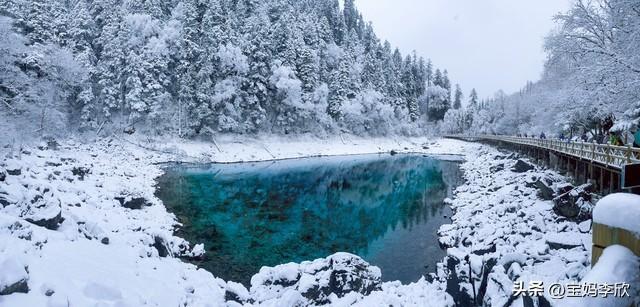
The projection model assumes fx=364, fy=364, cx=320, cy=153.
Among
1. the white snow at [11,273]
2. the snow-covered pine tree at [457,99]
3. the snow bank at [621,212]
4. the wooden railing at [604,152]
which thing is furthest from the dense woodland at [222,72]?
the snow-covered pine tree at [457,99]

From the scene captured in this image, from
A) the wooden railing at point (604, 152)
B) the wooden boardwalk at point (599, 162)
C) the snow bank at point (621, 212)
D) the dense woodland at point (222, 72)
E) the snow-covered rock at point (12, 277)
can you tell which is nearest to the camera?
the snow bank at point (621, 212)

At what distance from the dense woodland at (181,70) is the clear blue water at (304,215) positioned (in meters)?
13.5

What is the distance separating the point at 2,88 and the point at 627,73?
31.1 m

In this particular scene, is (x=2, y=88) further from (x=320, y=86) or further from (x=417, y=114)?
(x=417, y=114)

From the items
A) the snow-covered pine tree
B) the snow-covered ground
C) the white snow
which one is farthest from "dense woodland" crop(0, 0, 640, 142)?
the snow-covered pine tree

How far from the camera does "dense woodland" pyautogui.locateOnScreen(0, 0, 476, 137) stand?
3881 centimetres

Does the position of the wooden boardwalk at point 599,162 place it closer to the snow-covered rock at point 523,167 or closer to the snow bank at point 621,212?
the snow bank at point 621,212

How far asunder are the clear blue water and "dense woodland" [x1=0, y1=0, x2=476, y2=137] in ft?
44.3

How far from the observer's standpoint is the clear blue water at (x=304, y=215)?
49.4ft

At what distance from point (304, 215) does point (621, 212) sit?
17734mm

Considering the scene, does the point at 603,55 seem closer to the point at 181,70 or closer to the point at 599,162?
the point at 599,162

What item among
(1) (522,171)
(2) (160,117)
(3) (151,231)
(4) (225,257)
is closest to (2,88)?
(3) (151,231)

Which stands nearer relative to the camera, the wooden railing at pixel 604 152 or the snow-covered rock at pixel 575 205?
the wooden railing at pixel 604 152

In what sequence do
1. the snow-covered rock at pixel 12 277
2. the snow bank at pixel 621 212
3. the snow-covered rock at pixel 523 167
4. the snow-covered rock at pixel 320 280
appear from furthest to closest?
the snow-covered rock at pixel 523 167 → the snow-covered rock at pixel 320 280 → the snow-covered rock at pixel 12 277 → the snow bank at pixel 621 212
